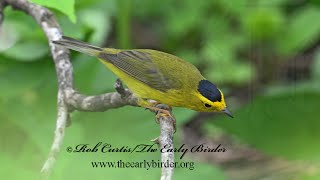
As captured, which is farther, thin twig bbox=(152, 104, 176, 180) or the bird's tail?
the bird's tail

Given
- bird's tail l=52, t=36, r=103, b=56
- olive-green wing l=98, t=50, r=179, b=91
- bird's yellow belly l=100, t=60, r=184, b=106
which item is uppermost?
bird's tail l=52, t=36, r=103, b=56

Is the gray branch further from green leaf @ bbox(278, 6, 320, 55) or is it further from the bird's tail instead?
green leaf @ bbox(278, 6, 320, 55)

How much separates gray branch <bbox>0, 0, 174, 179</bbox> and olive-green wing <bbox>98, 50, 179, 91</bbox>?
86mm

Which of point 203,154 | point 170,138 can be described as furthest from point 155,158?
point 203,154

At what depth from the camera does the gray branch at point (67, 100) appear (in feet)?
6.51

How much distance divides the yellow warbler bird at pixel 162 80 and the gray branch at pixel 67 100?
0.22 feet

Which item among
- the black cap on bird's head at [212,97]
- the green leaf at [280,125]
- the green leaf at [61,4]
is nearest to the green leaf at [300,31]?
the green leaf at [280,125]

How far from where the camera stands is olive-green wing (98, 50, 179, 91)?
2265 mm

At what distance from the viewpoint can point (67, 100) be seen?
2.21 metres

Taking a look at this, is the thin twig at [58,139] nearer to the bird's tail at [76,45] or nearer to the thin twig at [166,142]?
the bird's tail at [76,45]

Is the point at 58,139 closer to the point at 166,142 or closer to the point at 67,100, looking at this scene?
the point at 67,100

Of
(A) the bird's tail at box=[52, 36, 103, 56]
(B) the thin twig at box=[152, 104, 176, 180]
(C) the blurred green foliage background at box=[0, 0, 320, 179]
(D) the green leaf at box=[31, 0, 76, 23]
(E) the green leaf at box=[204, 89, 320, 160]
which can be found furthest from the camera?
(E) the green leaf at box=[204, 89, 320, 160]

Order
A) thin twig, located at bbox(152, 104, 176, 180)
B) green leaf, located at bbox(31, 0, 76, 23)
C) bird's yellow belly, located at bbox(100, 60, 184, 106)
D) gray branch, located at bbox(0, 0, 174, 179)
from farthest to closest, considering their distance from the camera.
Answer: bird's yellow belly, located at bbox(100, 60, 184, 106) < gray branch, located at bbox(0, 0, 174, 179) < green leaf, located at bbox(31, 0, 76, 23) < thin twig, located at bbox(152, 104, 176, 180)

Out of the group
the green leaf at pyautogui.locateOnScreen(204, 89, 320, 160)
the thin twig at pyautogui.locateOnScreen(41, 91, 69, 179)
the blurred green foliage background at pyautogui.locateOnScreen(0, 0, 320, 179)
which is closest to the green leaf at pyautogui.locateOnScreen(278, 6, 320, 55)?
the blurred green foliage background at pyautogui.locateOnScreen(0, 0, 320, 179)
